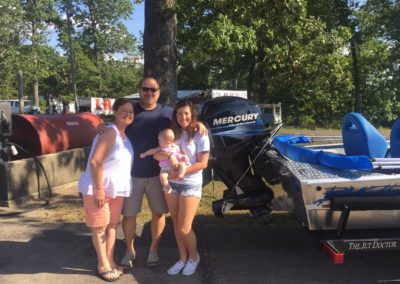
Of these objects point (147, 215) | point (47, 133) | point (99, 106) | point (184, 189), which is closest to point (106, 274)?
point (184, 189)

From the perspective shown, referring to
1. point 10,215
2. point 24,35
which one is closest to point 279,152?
point 10,215

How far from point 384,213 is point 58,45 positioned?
5674 centimetres

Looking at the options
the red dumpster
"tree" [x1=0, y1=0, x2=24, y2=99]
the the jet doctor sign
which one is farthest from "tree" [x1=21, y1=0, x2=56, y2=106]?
the red dumpster

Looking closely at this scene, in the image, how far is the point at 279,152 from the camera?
4.73 meters

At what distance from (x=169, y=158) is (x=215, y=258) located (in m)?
1.35

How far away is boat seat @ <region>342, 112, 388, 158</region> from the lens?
4.32 meters

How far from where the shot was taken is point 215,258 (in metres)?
4.72

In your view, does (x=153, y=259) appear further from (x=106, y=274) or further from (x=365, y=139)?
(x=365, y=139)

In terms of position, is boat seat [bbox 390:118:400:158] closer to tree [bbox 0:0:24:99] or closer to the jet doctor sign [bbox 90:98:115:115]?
tree [bbox 0:0:24:99]

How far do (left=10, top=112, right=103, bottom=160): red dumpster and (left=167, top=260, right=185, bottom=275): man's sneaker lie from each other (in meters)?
4.39

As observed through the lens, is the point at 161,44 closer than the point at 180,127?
No

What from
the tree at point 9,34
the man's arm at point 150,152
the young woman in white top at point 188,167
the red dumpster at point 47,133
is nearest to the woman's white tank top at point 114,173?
the man's arm at point 150,152

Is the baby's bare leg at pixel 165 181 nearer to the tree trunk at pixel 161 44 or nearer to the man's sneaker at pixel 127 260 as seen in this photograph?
the man's sneaker at pixel 127 260

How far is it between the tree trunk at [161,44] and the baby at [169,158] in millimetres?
3327
